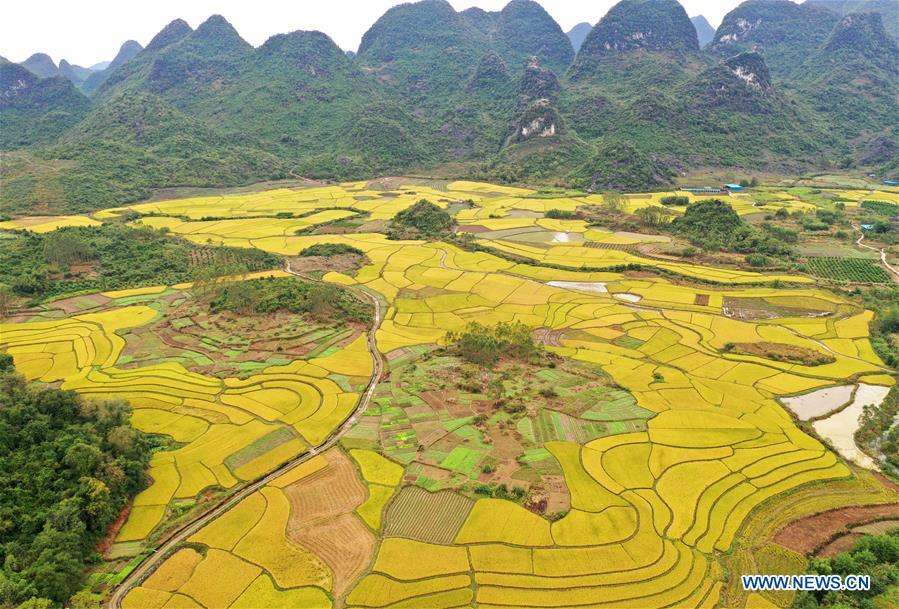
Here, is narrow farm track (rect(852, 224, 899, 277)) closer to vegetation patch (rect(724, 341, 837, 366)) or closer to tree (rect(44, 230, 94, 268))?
vegetation patch (rect(724, 341, 837, 366))

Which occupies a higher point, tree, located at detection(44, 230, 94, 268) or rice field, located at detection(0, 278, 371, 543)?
tree, located at detection(44, 230, 94, 268)

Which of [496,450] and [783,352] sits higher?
[783,352]

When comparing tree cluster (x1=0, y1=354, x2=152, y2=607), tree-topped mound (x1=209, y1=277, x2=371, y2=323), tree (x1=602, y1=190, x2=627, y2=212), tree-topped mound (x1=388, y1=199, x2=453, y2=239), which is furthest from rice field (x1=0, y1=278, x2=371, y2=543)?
tree (x1=602, y1=190, x2=627, y2=212)

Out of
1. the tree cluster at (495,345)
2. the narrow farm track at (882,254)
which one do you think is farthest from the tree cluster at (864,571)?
the narrow farm track at (882,254)

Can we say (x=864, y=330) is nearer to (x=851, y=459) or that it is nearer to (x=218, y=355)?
(x=851, y=459)

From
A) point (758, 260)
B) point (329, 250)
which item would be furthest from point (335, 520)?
point (758, 260)

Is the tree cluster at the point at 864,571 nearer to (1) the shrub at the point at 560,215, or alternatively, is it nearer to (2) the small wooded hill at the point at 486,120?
(1) the shrub at the point at 560,215

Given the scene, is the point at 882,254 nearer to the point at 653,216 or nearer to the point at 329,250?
the point at 653,216
